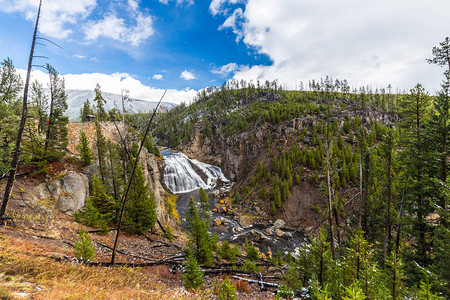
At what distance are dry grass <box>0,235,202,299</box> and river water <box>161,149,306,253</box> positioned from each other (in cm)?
2819

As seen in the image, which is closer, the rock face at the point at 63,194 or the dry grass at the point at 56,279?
the dry grass at the point at 56,279

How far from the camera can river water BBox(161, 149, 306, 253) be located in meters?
34.5

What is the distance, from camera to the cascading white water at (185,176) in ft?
190

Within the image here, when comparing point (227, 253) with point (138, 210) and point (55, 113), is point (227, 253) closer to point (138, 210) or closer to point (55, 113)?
point (138, 210)

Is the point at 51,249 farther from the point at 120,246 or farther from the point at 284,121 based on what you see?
the point at 284,121

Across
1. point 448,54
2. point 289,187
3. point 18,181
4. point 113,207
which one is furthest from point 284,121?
point 18,181

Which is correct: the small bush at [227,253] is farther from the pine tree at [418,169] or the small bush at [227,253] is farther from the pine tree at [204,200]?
the pine tree at [418,169]

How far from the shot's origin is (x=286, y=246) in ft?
109

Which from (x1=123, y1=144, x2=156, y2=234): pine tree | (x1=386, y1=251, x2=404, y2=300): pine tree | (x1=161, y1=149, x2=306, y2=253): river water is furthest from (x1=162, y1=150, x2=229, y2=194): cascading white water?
(x1=386, y1=251, x2=404, y2=300): pine tree

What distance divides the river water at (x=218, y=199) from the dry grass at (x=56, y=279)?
28189mm

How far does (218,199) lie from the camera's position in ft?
183

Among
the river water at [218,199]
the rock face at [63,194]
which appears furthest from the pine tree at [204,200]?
the rock face at [63,194]

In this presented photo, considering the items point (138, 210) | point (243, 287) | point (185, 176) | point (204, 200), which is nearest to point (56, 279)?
point (243, 287)

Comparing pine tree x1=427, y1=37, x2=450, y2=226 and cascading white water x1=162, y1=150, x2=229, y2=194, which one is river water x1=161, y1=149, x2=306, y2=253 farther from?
pine tree x1=427, y1=37, x2=450, y2=226
